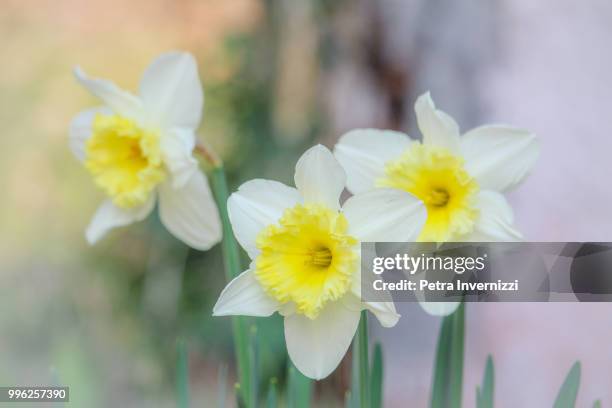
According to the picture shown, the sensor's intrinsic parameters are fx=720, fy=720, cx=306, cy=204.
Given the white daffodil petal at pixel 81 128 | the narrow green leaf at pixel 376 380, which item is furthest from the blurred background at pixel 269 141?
the narrow green leaf at pixel 376 380

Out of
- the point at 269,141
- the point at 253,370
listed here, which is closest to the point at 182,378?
the point at 253,370

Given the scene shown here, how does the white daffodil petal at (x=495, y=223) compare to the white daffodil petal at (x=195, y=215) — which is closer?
the white daffodil petal at (x=495, y=223)

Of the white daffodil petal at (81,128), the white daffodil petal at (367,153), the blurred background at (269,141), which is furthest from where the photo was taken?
the blurred background at (269,141)

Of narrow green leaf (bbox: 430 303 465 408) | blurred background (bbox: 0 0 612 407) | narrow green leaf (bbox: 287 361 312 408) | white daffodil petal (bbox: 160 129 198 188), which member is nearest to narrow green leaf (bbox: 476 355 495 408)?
narrow green leaf (bbox: 430 303 465 408)

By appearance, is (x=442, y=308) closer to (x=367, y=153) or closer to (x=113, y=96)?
(x=367, y=153)

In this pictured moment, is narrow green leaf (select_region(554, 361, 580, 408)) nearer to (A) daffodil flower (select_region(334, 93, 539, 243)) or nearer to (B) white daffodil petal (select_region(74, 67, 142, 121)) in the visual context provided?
(A) daffodil flower (select_region(334, 93, 539, 243))

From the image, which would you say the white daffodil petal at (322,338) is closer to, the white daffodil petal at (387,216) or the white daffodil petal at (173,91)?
the white daffodil petal at (387,216)

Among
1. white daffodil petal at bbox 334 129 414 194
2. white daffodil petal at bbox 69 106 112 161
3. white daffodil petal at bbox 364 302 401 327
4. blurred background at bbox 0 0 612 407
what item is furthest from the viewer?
blurred background at bbox 0 0 612 407
